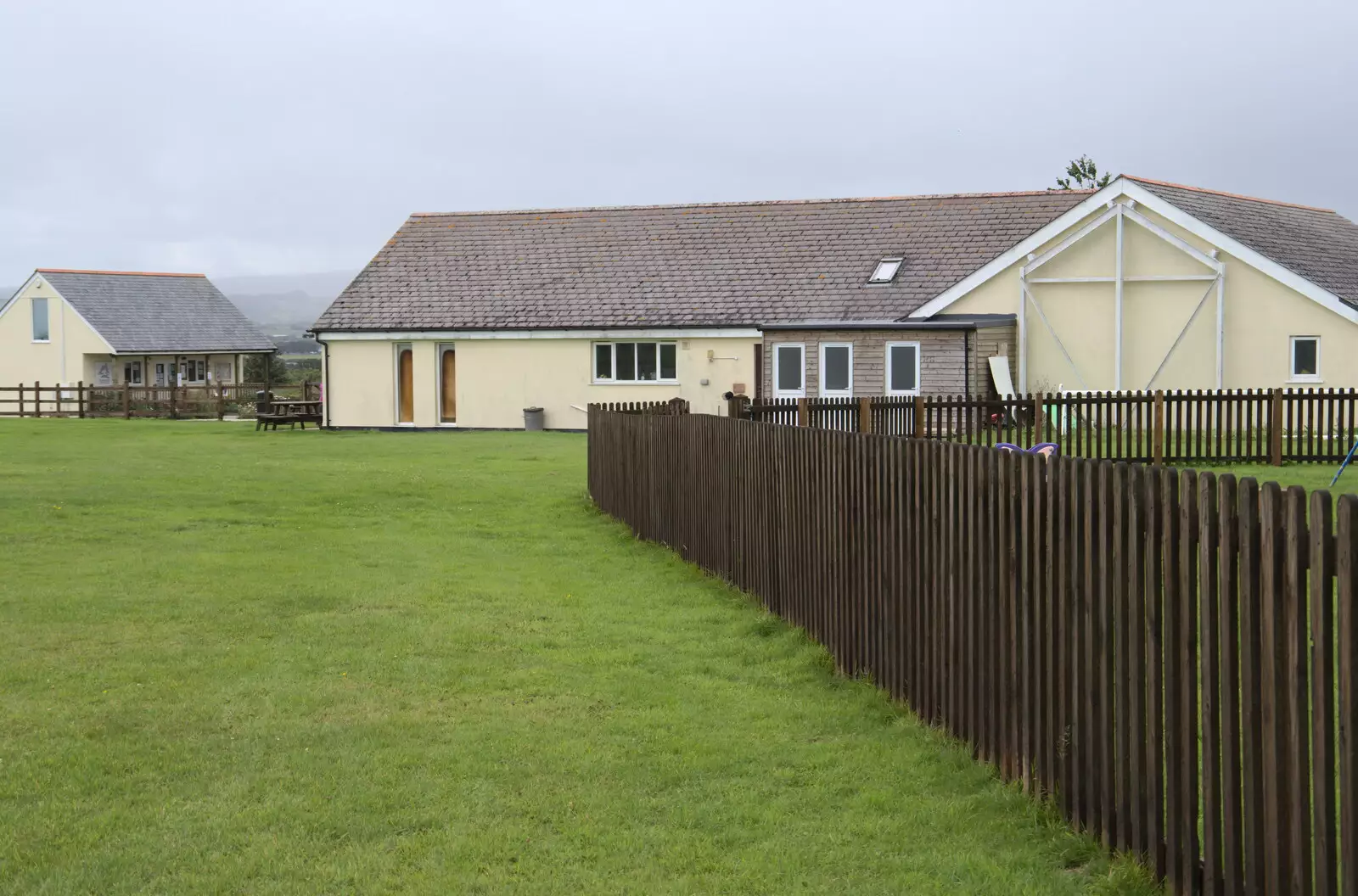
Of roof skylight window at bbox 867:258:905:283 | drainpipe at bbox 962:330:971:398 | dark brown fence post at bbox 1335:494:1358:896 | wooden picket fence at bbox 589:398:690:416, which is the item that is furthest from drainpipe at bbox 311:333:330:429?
dark brown fence post at bbox 1335:494:1358:896

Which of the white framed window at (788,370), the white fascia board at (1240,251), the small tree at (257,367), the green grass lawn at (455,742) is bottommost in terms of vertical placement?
the green grass lawn at (455,742)

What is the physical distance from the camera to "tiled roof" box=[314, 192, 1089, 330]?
37.5m

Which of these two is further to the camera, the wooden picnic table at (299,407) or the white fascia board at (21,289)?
the white fascia board at (21,289)

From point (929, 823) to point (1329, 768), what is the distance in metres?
2.23

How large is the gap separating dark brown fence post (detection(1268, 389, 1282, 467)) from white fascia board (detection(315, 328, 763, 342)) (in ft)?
52.0

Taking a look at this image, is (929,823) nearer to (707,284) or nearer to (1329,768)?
(1329,768)

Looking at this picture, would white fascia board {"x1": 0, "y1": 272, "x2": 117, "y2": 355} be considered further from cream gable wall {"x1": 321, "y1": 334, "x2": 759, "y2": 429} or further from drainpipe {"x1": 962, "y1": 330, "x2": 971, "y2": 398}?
drainpipe {"x1": 962, "y1": 330, "x2": 971, "y2": 398}

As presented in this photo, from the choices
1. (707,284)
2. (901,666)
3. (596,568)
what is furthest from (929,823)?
(707,284)

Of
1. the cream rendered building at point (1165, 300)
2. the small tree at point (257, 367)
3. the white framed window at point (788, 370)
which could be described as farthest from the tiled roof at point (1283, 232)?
the small tree at point (257, 367)

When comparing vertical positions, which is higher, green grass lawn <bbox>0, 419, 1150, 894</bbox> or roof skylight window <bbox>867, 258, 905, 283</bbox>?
roof skylight window <bbox>867, 258, 905, 283</bbox>

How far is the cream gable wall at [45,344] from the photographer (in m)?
61.6

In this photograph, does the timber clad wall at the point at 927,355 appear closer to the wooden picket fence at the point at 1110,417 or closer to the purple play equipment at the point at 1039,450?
the wooden picket fence at the point at 1110,417

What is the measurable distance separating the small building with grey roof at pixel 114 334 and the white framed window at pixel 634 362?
3085cm

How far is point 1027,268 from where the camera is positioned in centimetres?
3372
